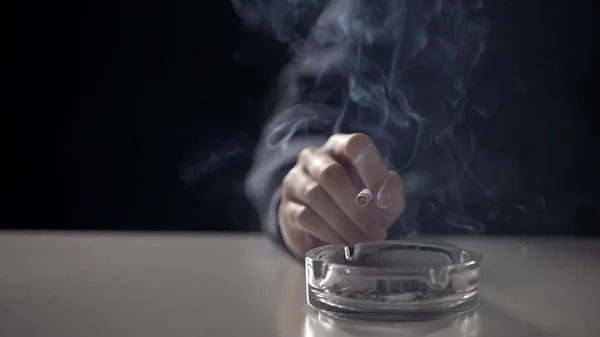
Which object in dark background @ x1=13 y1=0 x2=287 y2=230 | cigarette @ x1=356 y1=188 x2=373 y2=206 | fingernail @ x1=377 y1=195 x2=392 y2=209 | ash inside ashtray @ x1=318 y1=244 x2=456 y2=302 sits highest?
ash inside ashtray @ x1=318 y1=244 x2=456 y2=302

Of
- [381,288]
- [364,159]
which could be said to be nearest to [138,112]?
[364,159]

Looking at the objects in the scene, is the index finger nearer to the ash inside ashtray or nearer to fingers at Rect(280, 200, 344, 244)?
fingers at Rect(280, 200, 344, 244)

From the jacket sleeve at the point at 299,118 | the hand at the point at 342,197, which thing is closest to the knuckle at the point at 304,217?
the hand at the point at 342,197

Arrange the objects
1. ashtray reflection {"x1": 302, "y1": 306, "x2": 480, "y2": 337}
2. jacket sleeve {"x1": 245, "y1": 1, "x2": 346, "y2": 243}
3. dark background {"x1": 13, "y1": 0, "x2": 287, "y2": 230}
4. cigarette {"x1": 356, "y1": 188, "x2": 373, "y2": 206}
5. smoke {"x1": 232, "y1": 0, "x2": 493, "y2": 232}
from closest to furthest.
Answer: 1. ashtray reflection {"x1": 302, "y1": 306, "x2": 480, "y2": 337}
2. cigarette {"x1": 356, "y1": 188, "x2": 373, "y2": 206}
3. jacket sleeve {"x1": 245, "y1": 1, "x2": 346, "y2": 243}
4. smoke {"x1": 232, "y1": 0, "x2": 493, "y2": 232}
5. dark background {"x1": 13, "y1": 0, "x2": 287, "y2": 230}

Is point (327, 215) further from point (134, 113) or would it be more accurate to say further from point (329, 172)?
point (134, 113)

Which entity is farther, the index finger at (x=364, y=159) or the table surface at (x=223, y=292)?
the index finger at (x=364, y=159)

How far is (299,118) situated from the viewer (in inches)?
48.9

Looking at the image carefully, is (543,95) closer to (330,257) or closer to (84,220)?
(330,257)

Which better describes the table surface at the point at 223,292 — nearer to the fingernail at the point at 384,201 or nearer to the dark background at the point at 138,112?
the fingernail at the point at 384,201

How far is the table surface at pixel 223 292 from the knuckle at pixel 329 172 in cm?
13

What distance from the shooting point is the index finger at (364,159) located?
90cm

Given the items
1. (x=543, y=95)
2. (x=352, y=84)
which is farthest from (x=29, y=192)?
(x=543, y=95)

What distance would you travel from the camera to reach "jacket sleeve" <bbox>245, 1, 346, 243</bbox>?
3.74ft

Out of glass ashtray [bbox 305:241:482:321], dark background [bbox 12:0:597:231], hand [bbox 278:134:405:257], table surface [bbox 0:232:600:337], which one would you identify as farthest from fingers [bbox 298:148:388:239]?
dark background [bbox 12:0:597:231]
